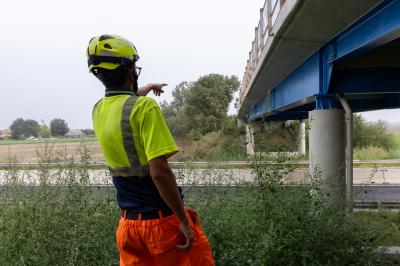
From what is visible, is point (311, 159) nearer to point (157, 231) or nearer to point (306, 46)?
point (306, 46)

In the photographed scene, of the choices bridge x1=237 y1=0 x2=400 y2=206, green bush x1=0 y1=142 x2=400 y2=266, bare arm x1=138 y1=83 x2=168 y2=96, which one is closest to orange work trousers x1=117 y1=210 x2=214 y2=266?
bare arm x1=138 y1=83 x2=168 y2=96

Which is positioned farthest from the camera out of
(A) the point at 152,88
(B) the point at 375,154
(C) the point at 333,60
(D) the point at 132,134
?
(B) the point at 375,154

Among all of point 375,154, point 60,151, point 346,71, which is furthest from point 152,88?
point 375,154

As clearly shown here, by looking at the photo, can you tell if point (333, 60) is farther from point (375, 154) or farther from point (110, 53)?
point (375, 154)

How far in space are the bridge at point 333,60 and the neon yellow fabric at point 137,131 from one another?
2.59 metres

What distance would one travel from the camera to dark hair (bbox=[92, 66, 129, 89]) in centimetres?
239

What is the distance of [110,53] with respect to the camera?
2338mm

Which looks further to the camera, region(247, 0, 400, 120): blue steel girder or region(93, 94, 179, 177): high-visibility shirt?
region(247, 0, 400, 120): blue steel girder

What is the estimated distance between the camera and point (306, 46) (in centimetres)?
732

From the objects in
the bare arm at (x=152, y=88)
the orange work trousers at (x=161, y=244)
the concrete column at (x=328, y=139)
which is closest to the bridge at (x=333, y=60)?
the concrete column at (x=328, y=139)

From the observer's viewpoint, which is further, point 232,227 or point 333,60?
point 333,60

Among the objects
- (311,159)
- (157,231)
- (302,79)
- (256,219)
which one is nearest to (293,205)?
(256,219)

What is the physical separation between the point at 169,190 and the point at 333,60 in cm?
553

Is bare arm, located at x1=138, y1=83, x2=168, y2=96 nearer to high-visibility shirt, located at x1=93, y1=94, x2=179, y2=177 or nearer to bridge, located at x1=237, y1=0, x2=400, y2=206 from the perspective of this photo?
high-visibility shirt, located at x1=93, y1=94, x2=179, y2=177
